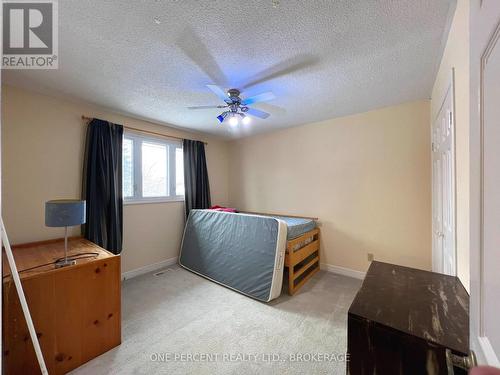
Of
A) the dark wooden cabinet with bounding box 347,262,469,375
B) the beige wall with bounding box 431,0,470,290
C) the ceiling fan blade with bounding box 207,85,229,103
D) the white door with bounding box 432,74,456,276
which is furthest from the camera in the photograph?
the ceiling fan blade with bounding box 207,85,229,103

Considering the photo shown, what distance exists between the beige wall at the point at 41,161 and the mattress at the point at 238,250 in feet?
2.76

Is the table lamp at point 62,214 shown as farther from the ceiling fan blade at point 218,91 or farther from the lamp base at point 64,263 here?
the ceiling fan blade at point 218,91

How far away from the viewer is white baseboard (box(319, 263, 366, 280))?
116 inches

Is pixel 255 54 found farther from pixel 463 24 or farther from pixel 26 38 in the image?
pixel 26 38

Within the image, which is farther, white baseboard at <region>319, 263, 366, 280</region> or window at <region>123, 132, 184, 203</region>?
window at <region>123, 132, 184, 203</region>

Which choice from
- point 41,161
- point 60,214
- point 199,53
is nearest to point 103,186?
point 41,161

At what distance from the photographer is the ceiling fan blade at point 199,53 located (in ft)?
4.76

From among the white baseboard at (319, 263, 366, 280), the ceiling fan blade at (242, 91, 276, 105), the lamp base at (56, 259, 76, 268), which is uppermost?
the ceiling fan blade at (242, 91, 276, 105)

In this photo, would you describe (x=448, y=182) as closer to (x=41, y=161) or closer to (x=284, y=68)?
(x=284, y=68)

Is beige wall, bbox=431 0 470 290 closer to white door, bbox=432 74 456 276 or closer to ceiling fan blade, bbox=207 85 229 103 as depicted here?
white door, bbox=432 74 456 276

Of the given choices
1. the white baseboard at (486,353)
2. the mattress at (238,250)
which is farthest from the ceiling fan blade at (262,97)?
the white baseboard at (486,353)

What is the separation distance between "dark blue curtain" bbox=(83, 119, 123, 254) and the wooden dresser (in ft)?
2.37

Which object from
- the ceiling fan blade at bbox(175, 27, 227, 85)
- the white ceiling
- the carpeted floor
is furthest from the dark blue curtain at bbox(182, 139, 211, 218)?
the ceiling fan blade at bbox(175, 27, 227, 85)

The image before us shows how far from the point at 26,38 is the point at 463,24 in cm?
275
